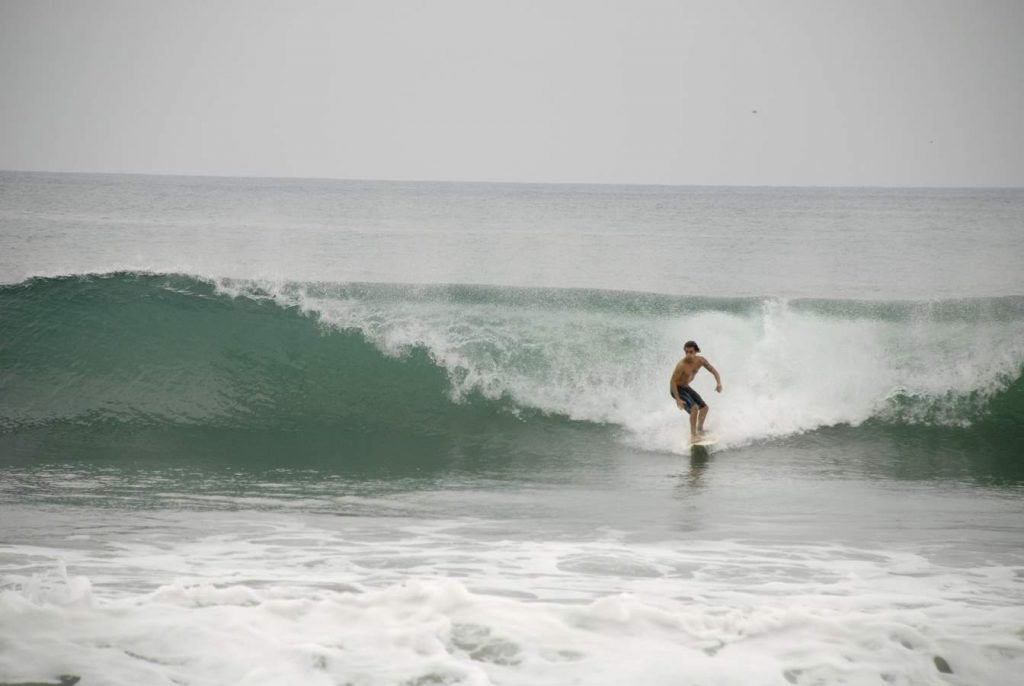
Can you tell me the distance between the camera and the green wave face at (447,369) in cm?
1259

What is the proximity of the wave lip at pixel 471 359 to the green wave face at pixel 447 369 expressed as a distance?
39mm

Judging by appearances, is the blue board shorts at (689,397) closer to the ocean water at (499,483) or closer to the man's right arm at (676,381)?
the man's right arm at (676,381)

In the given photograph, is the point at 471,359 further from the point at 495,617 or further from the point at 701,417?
the point at 495,617

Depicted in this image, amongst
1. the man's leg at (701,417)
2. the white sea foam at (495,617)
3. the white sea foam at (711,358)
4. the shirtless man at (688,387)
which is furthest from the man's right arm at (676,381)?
the white sea foam at (495,617)

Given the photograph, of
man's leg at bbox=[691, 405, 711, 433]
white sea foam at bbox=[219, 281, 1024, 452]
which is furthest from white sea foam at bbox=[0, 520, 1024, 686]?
white sea foam at bbox=[219, 281, 1024, 452]

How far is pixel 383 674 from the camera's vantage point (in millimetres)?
4875

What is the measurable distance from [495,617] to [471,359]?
932 centimetres

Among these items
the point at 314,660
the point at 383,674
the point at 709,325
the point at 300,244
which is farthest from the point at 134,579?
the point at 300,244

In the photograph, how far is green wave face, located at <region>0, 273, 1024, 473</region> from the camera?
496 inches

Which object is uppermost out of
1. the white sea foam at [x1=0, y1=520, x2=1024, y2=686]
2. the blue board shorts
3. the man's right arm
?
the man's right arm

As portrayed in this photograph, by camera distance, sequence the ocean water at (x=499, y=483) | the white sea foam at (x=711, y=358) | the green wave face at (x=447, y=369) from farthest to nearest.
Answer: the white sea foam at (x=711, y=358)
the green wave face at (x=447, y=369)
the ocean water at (x=499, y=483)

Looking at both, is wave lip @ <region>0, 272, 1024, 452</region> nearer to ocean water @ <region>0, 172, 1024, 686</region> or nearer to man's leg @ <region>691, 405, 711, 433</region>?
ocean water @ <region>0, 172, 1024, 686</region>

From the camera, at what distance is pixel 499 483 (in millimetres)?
10172

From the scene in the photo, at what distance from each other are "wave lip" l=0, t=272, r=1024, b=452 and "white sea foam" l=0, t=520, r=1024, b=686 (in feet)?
Answer: 18.1
